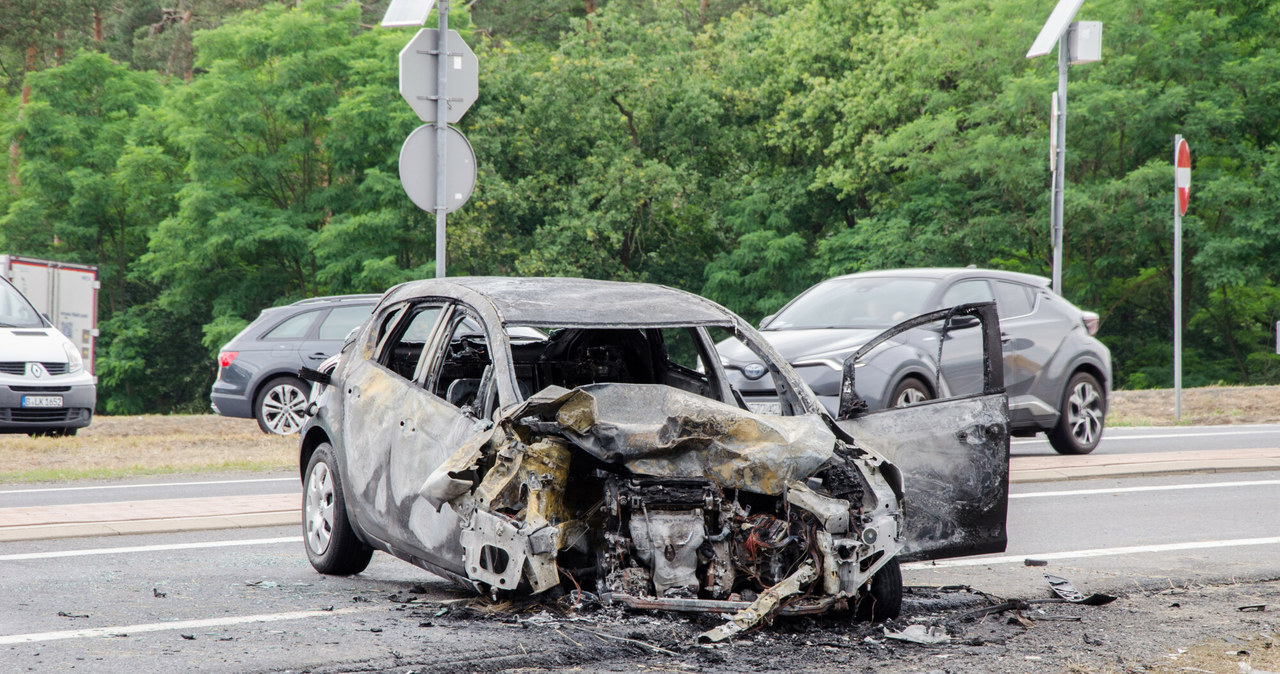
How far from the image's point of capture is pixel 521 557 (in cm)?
525

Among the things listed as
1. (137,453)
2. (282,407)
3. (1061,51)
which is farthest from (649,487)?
(1061,51)

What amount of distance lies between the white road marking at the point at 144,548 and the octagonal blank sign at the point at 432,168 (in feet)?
13.3

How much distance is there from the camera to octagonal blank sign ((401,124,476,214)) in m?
11.9

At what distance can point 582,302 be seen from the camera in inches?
252

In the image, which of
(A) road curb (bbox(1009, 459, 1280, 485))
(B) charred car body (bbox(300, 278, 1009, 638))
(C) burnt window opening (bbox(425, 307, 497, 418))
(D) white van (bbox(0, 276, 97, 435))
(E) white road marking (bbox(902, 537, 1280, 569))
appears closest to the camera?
(B) charred car body (bbox(300, 278, 1009, 638))

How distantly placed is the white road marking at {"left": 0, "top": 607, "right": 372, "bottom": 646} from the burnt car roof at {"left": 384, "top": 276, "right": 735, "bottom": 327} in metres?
1.56

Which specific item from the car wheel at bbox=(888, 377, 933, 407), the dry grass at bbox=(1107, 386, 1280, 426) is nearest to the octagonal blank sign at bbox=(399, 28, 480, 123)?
the car wheel at bbox=(888, 377, 933, 407)

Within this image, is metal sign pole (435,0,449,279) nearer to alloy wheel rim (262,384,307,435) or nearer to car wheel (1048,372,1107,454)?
alloy wheel rim (262,384,307,435)

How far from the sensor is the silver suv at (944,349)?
11.6 m

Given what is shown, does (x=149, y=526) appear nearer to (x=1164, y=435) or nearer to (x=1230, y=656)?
(x=1230, y=656)

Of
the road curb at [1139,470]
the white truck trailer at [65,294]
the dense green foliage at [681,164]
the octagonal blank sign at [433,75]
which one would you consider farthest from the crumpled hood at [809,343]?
the dense green foliage at [681,164]

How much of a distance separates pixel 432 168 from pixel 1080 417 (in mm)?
6796

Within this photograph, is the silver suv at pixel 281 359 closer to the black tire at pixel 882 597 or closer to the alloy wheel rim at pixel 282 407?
the alloy wheel rim at pixel 282 407

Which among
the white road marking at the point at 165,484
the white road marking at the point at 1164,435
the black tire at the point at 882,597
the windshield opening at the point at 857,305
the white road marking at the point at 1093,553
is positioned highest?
the windshield opening at the point at 857,305
